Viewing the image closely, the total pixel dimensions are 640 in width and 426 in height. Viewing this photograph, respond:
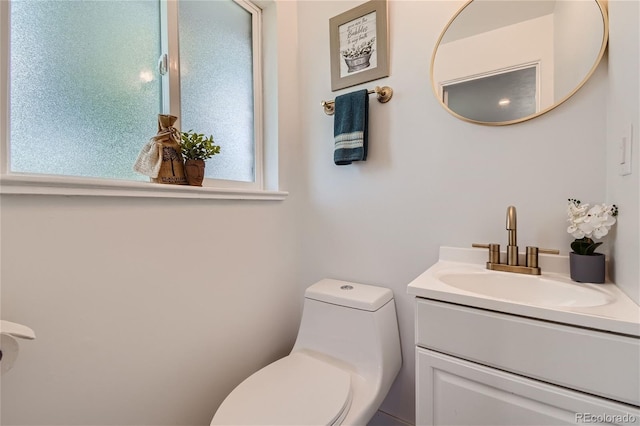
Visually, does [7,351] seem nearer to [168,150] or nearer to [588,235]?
[168,150]

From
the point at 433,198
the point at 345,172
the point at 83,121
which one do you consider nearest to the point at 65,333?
the point at 83,121

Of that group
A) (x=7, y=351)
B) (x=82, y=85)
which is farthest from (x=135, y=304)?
(x=82, y=85)

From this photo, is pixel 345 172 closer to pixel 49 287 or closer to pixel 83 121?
pixel 83 121

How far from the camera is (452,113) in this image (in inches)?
44.1

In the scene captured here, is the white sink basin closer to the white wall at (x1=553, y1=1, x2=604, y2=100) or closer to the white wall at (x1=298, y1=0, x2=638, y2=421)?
the white wall at (x1=298, y1=0, x2=638, y2=421)

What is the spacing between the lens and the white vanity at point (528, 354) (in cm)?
58

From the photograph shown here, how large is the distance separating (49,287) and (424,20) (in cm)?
158

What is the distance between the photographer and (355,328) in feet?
3.80

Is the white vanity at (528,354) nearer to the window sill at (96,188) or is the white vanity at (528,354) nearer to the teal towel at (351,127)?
the teal towel at (351,127)

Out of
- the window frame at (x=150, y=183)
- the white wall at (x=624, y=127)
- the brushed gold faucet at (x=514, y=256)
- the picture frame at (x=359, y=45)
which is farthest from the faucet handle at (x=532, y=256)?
the window frame at (x=150, y=183)

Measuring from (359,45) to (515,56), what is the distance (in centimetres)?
Answer: 66

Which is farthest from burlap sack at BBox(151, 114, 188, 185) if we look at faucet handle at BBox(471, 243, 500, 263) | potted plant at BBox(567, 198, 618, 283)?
potted plant at BBox(567, 198, 618, 283)

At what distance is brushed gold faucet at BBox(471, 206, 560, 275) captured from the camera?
94 centimetres

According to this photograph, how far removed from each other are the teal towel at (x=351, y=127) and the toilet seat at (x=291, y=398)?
0.90 m
